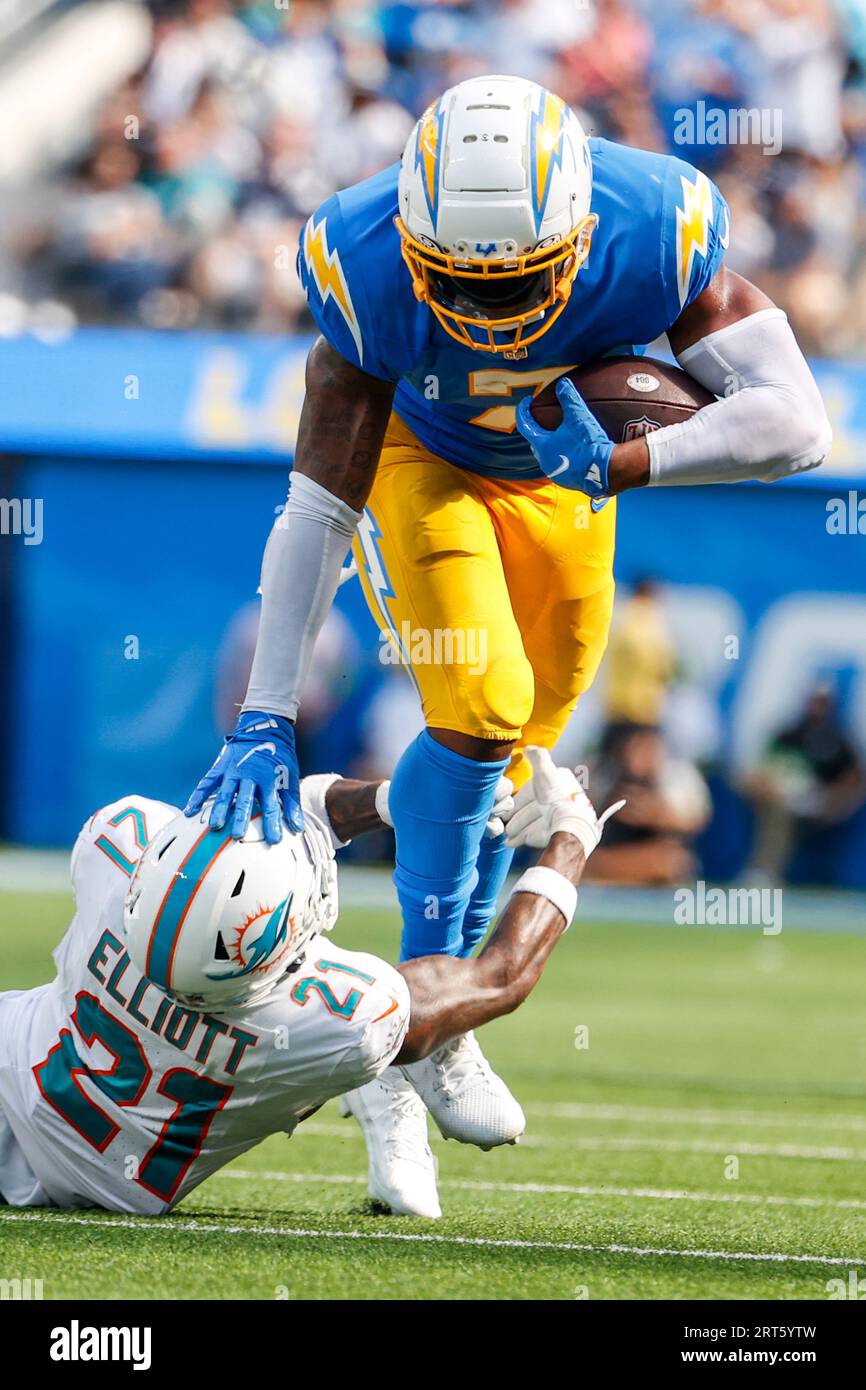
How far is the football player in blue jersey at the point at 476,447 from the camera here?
3623mm

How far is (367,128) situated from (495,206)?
357 inches

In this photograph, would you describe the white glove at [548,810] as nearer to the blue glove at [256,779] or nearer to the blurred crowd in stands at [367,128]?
the blue glove at [256,779]

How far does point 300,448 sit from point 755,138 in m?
8.89

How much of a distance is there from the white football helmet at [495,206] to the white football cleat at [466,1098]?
1573mm

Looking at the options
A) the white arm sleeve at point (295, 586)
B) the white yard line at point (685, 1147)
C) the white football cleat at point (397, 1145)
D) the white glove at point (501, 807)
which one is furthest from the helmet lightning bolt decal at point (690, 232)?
the white yard line at point (685, 1147)

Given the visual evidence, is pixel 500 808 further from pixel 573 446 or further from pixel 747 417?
pixel 747 417

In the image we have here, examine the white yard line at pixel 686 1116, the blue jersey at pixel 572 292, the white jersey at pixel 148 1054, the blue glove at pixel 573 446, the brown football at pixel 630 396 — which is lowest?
the white yard line at pixel 686 1116

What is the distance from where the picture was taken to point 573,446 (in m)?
3.72

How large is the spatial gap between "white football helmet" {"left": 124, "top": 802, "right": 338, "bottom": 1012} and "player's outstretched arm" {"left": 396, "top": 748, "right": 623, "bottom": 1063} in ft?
1.13

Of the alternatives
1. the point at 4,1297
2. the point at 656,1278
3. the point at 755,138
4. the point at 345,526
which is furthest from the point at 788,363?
the point at 755,138

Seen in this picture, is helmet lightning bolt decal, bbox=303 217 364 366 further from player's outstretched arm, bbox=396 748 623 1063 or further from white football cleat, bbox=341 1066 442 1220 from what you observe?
white football cleat, bbox=341 1066 442 1220

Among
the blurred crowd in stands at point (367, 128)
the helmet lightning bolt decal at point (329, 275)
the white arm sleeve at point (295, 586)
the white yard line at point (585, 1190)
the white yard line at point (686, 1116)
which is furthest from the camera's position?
the blurred crowd in stands at point (367, 128)

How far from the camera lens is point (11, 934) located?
29.4 ft

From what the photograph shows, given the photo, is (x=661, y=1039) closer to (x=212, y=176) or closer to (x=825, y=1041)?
(x=825, y=1041)
